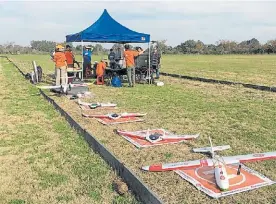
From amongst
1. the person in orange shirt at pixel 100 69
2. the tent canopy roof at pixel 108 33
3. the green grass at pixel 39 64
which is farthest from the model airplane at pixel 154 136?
the green grass at pixel 39 64

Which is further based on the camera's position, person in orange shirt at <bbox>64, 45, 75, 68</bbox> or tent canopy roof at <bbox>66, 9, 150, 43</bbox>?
person in orange shirt at <bbox>64, 45, 75, 68</bbox>

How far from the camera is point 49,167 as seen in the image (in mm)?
5324

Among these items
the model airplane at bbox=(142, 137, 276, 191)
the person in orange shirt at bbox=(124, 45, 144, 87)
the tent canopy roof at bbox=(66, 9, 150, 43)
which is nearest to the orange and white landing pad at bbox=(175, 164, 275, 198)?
the model airplane at bbox=(142, 137, 276, 191)

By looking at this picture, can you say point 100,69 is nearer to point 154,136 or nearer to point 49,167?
point 154,136

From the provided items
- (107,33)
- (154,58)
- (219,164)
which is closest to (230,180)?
(219,164)

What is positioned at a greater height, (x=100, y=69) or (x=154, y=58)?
(x=154, y=58)

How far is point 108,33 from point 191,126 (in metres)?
9.60

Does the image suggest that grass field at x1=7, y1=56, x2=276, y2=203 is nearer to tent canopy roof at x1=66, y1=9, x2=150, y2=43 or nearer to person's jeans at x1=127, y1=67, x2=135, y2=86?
person's jeans at x1=127, y1=67, x2=135, y2=86

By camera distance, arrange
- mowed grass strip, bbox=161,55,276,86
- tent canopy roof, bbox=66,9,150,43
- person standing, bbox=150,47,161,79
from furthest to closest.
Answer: mowed grass strip, bbox=161,55,276,86 → person standing, bbox=150,47,161,79 → tent canopy roof, bbox=66,9,150,43

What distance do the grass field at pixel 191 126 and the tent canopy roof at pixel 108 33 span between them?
9.97 feet

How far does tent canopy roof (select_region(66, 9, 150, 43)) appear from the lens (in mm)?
15891

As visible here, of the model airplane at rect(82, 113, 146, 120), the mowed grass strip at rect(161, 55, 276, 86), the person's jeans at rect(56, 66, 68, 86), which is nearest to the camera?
the model airplane at rect(82, 113, 146, 120)

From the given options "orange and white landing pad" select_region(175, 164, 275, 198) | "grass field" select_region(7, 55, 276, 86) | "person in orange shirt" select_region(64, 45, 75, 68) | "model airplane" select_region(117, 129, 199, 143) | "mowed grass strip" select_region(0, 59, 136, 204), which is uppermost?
"person in orange shirt" select_region(64, 45, 75, 68)

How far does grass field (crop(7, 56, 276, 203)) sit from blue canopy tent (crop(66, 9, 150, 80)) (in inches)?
120
